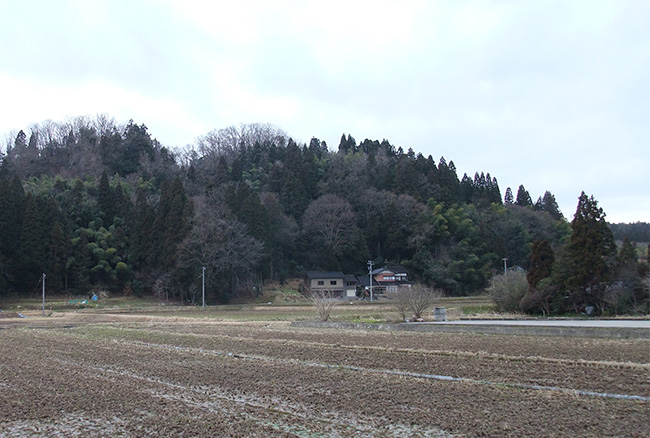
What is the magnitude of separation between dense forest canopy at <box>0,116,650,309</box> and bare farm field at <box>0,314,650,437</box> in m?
19.7

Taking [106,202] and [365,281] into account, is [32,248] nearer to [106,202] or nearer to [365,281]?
[106,202]

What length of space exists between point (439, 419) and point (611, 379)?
367 cm

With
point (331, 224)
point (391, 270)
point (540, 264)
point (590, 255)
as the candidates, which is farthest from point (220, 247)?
point (590, 255)

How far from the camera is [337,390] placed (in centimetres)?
811

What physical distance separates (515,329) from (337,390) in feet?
34.0

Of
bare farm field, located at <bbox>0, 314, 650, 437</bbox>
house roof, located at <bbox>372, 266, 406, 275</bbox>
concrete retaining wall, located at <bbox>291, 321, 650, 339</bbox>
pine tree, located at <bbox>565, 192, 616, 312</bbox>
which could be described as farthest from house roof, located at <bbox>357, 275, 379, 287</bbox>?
bare farm field, located at <bbox>0, 314, 650, 437</bbox>

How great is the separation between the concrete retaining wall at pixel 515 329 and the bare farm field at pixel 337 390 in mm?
1029

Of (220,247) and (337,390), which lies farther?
(220,247)

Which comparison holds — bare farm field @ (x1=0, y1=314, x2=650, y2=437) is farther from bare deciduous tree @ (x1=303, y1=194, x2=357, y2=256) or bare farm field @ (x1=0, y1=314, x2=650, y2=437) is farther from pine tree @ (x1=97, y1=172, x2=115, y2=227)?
bare deciduous tree @ (x1=303, y1=194, x2=357, y2=256)

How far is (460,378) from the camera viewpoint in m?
8.80

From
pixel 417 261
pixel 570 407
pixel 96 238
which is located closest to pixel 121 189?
pixel 96 238

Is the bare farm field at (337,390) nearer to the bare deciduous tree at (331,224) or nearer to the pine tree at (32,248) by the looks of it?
the pine tree at (32,248)

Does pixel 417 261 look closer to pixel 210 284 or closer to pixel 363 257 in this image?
pixel 363 257

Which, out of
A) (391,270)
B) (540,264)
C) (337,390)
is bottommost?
(337,390)
